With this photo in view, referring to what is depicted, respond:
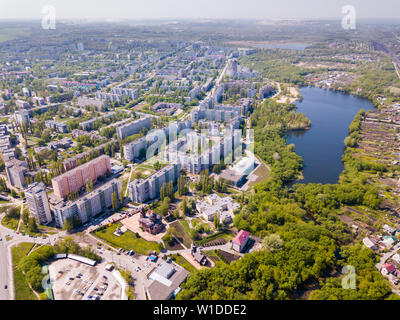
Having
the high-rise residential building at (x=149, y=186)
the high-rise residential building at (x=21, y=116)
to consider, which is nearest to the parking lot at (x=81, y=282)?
the high-rise residential building at (x=149, y=186)

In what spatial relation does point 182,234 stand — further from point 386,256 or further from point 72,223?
point 386,256

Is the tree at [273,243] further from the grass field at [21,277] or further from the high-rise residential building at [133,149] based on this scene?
the high-rise residential building at [133,149]

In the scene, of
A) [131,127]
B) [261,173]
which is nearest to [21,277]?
[261,173]

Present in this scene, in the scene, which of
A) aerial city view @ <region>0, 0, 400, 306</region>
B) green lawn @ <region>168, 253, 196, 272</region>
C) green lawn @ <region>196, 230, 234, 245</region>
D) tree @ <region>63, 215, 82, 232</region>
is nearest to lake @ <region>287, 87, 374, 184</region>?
aerial city view @ <region>0, 0, 400, 306</region>
